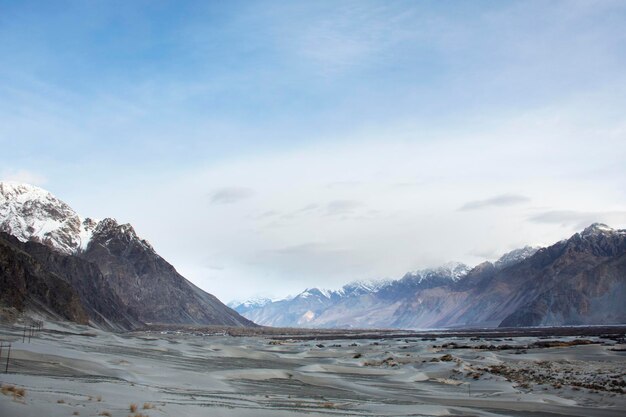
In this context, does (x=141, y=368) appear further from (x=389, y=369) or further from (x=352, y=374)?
(x=389, y=369)

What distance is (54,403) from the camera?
634 inches

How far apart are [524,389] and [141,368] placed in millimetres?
22478

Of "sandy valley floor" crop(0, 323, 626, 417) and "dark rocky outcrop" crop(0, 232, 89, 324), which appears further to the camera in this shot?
"dark rocky outcrop" crop(0, 232, 89, 324)

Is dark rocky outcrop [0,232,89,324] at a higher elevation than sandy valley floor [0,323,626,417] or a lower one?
higher

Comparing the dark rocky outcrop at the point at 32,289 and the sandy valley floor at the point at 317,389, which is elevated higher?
the dark rocky outcrop at the point at 32,289

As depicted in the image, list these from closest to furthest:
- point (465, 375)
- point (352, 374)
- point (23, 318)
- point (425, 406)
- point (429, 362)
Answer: point (425, 406)
point (465, 375)
point (352, 374)
point (429, 362)
point (23, 318)

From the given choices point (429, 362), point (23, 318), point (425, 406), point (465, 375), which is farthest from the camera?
point (23, 318)

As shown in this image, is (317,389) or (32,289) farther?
(32,289)

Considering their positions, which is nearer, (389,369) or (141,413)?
(141,413)

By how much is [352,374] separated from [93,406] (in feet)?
105

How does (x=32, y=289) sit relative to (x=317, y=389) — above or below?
above

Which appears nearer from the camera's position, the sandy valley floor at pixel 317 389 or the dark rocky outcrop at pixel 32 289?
the sandy valley floor at pixel 317 389

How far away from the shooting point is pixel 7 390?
16.3 metres

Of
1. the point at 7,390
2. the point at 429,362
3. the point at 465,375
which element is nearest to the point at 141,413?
the point at 7,390
